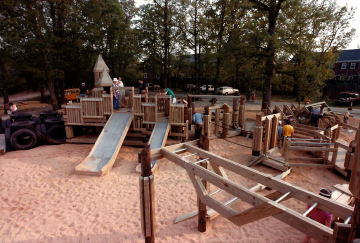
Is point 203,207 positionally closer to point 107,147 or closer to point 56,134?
point 107,147

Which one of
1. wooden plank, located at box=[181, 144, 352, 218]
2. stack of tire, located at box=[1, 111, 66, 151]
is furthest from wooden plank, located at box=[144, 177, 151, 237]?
stack of tire, located at box=[1, 111, 66, 151]

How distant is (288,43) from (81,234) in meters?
15.3

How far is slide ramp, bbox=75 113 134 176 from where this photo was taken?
7.95m

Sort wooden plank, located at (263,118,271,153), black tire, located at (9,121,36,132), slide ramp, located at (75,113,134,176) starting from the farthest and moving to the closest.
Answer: black tire, located at (9,121,36,132) → wooden plank, located at (263,118,271,153) → slide ramp, located at (75,113,134,176)

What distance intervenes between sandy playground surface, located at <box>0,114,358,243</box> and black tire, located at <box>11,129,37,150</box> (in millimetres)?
812

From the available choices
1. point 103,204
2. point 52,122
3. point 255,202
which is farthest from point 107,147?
point 255,202

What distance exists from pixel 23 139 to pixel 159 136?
6946 mm

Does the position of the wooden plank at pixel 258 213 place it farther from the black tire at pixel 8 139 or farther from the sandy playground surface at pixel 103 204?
the black tire at pixel 8 139

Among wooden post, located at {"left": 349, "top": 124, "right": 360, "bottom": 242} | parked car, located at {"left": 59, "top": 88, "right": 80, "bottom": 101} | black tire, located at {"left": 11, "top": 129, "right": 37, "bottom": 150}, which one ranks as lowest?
black tire, located at {"left": 11, "top": 129, "right": 37, "bottom": 150}

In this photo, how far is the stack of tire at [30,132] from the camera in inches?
405

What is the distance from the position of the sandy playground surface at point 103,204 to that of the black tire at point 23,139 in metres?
0.81

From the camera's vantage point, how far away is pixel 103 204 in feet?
20.7

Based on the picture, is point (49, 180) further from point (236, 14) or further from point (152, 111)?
point (236, 14)

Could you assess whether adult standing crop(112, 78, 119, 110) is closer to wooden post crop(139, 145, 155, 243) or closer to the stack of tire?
the stack of tire
